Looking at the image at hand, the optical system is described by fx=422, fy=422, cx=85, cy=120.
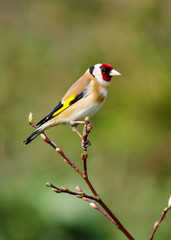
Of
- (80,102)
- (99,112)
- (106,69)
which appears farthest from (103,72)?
(99,112)

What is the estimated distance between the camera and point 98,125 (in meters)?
6.41

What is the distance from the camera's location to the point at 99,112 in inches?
251

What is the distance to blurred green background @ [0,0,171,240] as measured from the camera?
4785mm

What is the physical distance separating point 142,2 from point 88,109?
4.56 m

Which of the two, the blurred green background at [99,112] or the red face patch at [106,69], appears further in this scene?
the blurred green background at [99,112]

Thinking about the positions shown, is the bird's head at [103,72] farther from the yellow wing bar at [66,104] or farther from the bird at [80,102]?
the yellow wing bar at [66,104]

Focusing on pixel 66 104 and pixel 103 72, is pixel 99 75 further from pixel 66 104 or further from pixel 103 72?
pixel 66 104

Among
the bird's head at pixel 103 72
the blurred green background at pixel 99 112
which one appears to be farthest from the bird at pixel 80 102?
the blurred green background at pixel 99 112

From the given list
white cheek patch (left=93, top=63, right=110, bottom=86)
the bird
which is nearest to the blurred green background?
the bird

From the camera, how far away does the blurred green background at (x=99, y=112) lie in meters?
4.79

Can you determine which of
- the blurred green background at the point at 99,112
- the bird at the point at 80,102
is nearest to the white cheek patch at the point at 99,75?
the bird at the point at 80,102

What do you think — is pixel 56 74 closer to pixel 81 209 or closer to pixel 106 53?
pixel 106 53

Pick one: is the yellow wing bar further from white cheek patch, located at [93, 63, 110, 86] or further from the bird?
white cheek patch, located at [93, 63, 110, 86]

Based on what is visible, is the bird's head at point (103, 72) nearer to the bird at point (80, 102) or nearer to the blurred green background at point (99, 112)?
the bird at point (80, 102)
